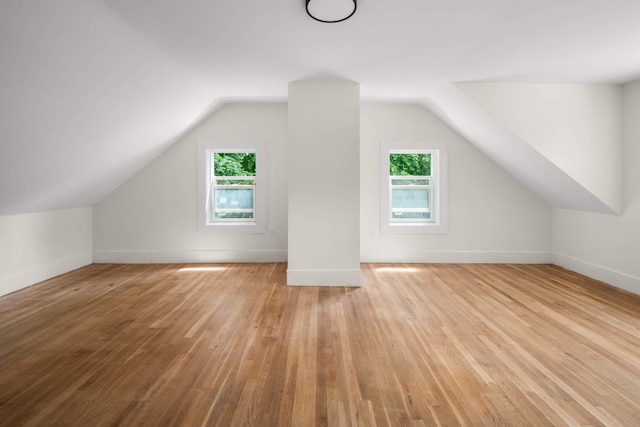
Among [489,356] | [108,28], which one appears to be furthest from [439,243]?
[108,28]

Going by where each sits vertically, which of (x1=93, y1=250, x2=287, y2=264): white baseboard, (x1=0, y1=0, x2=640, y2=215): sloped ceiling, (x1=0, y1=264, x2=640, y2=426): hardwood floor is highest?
(x1=0, y1=0, x2=640, y2=215): sloped ceiling

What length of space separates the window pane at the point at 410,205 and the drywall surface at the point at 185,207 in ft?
6.03

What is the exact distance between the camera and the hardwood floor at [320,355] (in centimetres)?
199

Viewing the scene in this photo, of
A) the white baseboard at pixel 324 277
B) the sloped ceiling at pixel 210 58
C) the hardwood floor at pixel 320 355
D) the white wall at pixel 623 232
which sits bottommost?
the hardwood floor at pixel 320 355

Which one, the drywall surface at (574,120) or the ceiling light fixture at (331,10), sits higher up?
the ceiling light fixture at (331,10)

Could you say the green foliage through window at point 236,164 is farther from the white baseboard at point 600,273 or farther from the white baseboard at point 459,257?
the white baseboard at point 600,273

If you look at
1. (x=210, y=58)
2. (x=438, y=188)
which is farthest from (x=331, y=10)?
(x=438, y=188)

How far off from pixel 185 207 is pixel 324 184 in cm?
262

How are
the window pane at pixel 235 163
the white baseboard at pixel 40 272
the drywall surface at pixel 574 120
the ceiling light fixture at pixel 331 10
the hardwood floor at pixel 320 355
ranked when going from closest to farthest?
the hardwood floor at pixel 320 355, the ceiling light fixture at pixel 331 10, the white baseboard at pixel 40 272, the drywall surface at pixel 574 120, the window pane at pixel 235 163

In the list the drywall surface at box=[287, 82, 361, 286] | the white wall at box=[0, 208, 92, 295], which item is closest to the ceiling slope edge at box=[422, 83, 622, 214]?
the drywall surface at box=[287, 82, 361, 286]

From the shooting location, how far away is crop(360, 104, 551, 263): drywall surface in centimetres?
585

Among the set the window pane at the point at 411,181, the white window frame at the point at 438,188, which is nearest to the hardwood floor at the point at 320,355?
A: the white window frame at the point at 438,188

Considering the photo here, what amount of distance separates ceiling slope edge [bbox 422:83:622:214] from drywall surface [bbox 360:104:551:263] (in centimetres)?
20

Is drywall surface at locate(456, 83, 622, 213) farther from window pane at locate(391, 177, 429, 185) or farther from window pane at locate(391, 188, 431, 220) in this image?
window pane at locate(391, 188, 431, 220)
